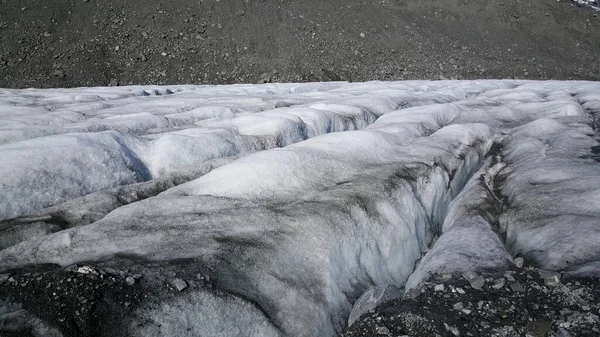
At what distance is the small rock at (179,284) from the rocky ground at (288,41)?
2351 centimetres

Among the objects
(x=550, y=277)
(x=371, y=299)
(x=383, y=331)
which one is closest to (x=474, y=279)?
(x=550, y=277)

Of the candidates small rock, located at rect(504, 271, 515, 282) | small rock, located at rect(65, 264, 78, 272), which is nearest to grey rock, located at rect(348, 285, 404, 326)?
small rock, located at rect(504, 271, 515, 282)

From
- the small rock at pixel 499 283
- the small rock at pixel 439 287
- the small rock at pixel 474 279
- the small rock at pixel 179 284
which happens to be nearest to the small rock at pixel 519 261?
the small rock at pixel 499 283

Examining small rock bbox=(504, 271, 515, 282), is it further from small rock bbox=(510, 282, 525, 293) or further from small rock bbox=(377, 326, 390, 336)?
small rock bbox=(377, 326, 390, 336)

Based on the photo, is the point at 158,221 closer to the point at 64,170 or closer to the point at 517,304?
the point at 64,170

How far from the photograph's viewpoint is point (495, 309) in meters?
3.68

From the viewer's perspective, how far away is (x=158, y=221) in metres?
4.67

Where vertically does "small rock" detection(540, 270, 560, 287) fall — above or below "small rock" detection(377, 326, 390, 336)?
above

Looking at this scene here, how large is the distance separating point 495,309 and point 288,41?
29836mm

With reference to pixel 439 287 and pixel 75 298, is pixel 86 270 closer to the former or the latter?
pixel 75 298

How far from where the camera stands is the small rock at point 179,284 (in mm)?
3557

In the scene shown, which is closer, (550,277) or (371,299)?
(550,277)

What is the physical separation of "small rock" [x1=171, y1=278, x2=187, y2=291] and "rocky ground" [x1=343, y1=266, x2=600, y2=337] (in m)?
1.48

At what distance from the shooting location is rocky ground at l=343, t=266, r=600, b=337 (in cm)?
343
